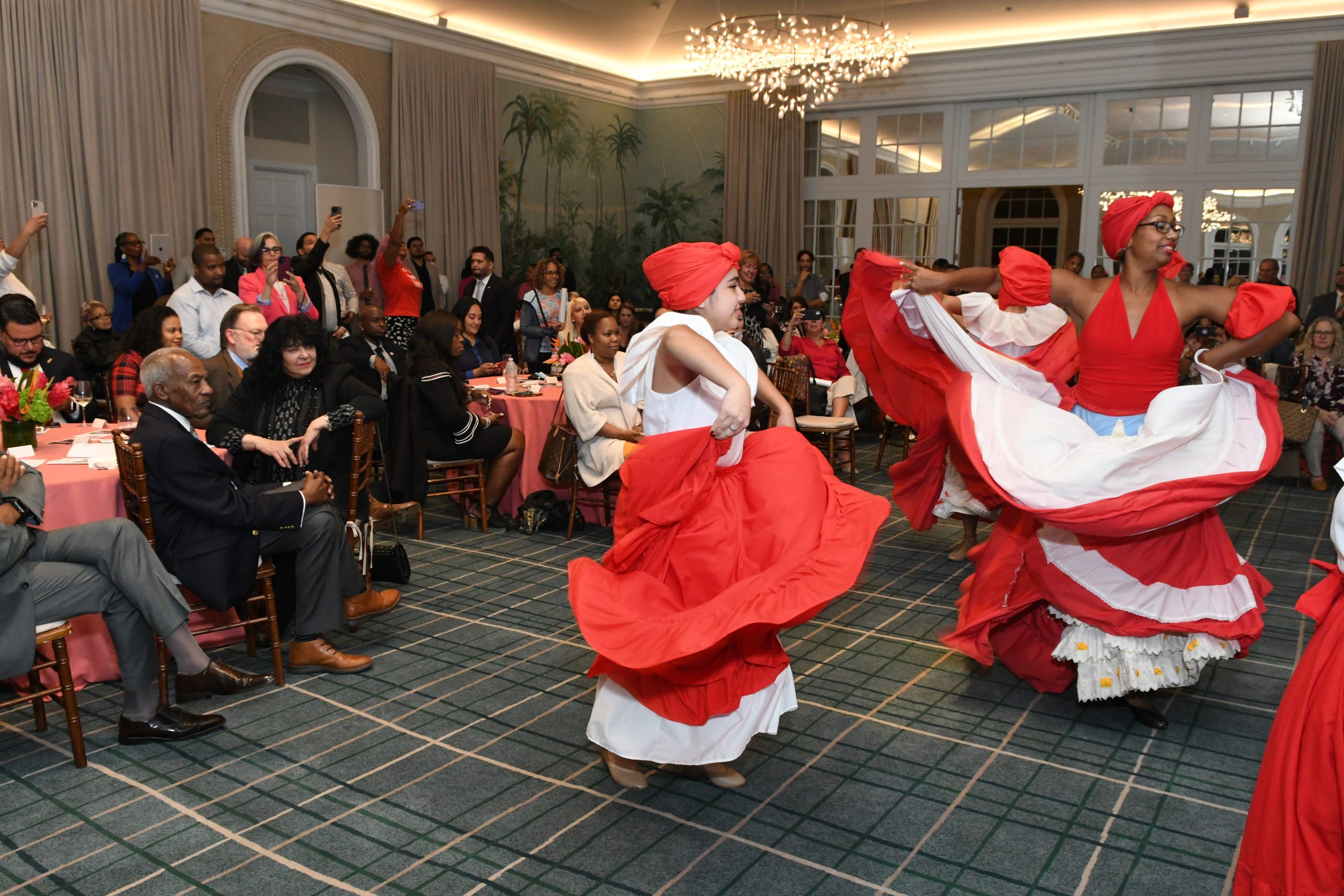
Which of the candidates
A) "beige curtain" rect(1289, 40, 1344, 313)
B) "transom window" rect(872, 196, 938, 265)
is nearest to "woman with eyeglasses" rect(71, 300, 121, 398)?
"transom window" rect(872, 196, 938, 265)

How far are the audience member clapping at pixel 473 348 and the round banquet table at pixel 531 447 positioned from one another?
652 millimetres

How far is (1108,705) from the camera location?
142 inches

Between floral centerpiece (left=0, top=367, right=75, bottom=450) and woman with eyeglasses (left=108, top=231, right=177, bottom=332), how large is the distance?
4.37 metres

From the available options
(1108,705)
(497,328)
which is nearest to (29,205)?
(497,328)

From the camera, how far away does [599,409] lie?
19.2ft

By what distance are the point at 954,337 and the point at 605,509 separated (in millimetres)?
2872

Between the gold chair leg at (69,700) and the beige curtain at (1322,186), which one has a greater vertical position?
the beige curtain at (1322,186)

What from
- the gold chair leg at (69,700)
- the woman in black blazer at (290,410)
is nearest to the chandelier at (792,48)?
the woman in black blazer at (290,410)

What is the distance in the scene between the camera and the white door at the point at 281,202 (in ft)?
34.8

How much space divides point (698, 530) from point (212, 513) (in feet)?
5.77

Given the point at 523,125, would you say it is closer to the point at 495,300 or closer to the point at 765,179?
the point at 765,179

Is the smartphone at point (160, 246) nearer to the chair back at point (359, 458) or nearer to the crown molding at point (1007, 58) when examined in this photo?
the crown molding at point (1007, 58)

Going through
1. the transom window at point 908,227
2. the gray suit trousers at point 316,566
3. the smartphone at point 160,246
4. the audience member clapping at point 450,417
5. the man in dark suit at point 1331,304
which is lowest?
the gray suit trousers at point 316,566

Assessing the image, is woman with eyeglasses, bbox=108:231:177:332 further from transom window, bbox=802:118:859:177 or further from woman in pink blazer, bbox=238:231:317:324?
transom window, bbox=802:118:859:177
